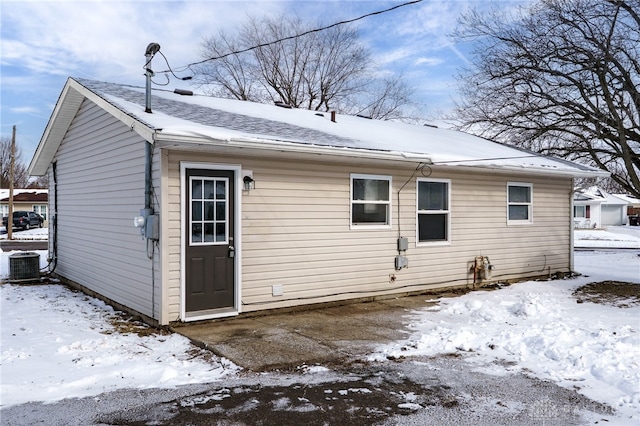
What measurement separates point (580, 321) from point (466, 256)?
3.36 metres

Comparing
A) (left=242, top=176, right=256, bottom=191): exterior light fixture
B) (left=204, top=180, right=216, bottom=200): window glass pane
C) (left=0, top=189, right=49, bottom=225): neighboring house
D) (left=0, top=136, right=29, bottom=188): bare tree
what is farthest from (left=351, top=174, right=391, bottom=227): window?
(left=0, top=136, right=29, bottom=188): bare tree

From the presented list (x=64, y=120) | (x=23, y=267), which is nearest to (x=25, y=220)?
(x=23, y=267)

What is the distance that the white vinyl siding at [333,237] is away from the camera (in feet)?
24.6

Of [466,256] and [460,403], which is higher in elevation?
[466,256]

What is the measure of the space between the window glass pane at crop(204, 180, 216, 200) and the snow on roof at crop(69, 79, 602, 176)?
2.48 feet

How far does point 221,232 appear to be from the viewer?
7.25m

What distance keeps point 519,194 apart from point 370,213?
4351mm

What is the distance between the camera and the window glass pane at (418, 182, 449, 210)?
960cm

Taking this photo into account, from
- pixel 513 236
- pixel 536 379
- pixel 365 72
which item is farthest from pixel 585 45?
pixel 365 72

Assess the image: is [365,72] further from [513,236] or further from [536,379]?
[536,379]

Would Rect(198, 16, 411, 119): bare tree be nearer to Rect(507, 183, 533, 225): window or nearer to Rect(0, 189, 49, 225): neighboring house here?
Rect(507, 183, 533, 225): window

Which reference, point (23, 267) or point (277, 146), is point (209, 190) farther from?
point (23, 267)

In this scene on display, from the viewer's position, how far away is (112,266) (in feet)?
27.7

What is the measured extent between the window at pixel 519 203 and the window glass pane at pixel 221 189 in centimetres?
667
